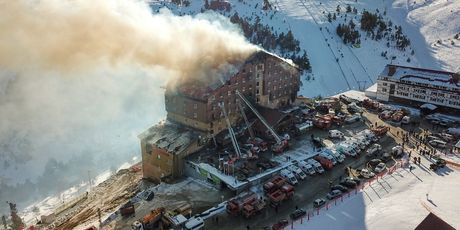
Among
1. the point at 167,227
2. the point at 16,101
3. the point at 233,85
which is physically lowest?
the point at 16,101

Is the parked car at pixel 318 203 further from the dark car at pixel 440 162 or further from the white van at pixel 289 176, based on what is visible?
the dark car at pixel 440 162

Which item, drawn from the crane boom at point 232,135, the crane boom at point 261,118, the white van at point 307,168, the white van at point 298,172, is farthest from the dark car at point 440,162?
the crane boom at point 232,135

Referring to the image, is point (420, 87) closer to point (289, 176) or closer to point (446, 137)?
point (446, 137)

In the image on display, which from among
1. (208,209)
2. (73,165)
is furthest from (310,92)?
(208,209)

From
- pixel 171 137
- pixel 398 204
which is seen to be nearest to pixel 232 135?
pixel 171 137

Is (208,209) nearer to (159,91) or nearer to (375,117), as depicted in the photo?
(375,117)

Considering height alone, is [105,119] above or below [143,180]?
below
